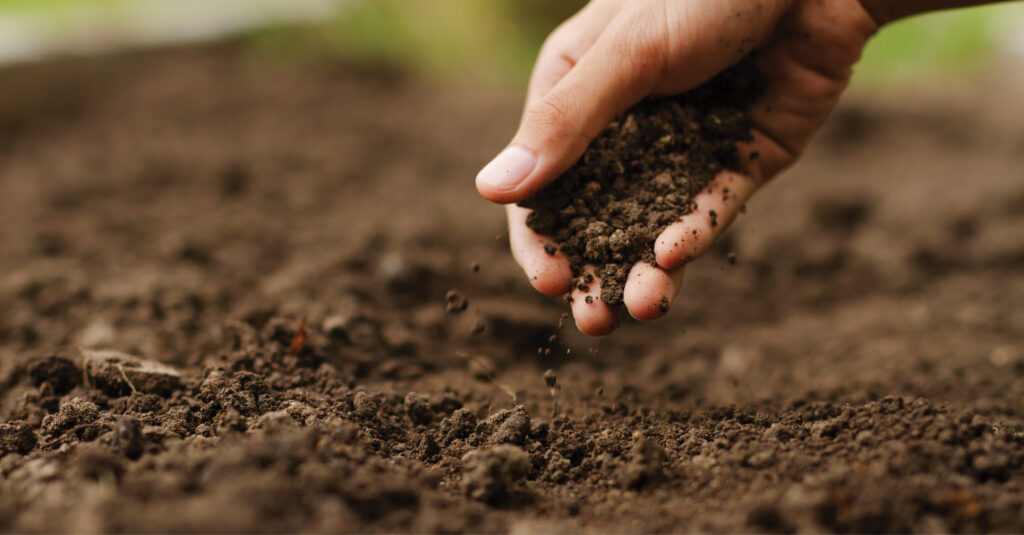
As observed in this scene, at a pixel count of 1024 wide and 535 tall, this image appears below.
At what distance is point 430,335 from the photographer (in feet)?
7.19

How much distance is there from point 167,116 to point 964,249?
394 centimetres

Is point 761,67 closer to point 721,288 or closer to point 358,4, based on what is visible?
point 721,288

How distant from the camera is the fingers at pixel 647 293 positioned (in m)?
1.49

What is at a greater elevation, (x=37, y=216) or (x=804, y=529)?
(x=37, y=216)

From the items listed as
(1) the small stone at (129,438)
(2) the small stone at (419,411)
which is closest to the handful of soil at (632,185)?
(2) the small stone at (419,411)

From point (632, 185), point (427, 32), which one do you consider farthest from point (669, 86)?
point (427, 32)

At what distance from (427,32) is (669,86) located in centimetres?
352

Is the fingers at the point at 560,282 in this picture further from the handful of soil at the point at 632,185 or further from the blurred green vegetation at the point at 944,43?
the blurred green vegetation at the point at 944,43

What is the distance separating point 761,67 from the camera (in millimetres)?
2041

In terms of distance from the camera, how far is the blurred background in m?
4.23

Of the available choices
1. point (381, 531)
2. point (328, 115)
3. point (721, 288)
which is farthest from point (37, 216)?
point (721, 288)

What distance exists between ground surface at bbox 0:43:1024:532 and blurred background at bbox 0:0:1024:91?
0.27m

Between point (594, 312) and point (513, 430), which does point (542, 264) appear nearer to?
point (594, 312)

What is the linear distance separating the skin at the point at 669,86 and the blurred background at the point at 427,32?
263 centimetres
